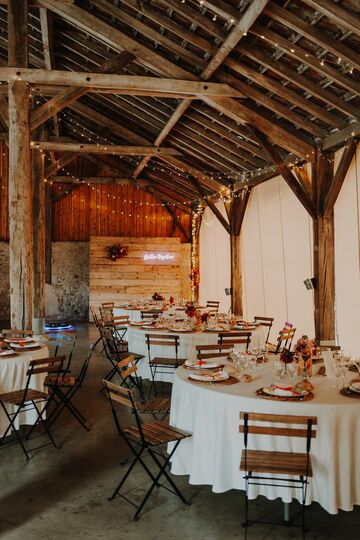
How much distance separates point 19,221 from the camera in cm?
730

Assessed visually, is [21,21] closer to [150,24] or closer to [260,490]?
[150,24]

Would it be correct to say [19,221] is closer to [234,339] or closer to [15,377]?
[15,377]

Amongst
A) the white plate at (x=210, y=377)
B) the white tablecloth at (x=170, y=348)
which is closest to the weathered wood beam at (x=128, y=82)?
the white tablecloth at (x=170, y=348)

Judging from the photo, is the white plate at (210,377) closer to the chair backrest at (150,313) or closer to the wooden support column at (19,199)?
the wooden support column at (19,199)

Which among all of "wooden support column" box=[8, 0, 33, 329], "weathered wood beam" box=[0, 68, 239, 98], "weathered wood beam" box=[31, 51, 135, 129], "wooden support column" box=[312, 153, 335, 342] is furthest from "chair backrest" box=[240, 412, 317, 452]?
"weathered wood beam" box=[31, 51, 135, 129]

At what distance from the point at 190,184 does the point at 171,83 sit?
717 centimetres

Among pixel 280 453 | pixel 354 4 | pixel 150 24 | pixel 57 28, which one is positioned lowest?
pixel 280 453

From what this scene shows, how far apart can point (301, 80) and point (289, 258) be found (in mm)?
3668

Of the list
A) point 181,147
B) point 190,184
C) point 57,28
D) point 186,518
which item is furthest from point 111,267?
point 186,518

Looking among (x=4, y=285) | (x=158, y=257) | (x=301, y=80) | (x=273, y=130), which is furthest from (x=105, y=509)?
(x=4, y=285)

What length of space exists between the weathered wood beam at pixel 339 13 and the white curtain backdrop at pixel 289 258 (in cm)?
223

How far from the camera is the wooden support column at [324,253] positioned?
25.4ft

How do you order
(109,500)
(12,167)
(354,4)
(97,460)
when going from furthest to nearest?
(12,167) < (354,4) < (97,460) < (109,500)

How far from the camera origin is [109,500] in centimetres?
349
